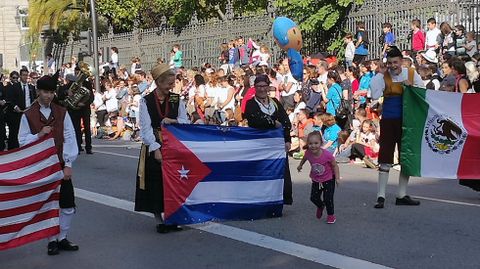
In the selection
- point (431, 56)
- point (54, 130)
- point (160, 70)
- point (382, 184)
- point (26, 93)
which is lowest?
point (382, 184)

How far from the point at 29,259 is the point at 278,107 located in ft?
11.2

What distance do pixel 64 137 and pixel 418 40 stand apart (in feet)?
41.7

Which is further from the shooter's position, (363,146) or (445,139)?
(363,146)

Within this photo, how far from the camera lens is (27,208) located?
268 inches

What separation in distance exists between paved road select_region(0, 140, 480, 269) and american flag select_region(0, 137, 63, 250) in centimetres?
44

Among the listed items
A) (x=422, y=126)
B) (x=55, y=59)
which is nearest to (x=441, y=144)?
(x=422, y=126)

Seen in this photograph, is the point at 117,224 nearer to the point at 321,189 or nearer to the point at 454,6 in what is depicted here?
the point at 321,189

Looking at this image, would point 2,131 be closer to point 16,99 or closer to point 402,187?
point 16,99

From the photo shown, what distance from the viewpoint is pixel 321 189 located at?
336 inches

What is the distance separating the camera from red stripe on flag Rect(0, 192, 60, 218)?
21.7ft

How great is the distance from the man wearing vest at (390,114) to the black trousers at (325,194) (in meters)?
1.07

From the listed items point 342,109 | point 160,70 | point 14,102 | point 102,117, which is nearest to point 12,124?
point 14,102

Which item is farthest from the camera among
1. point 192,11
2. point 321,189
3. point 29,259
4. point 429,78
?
point 192,11

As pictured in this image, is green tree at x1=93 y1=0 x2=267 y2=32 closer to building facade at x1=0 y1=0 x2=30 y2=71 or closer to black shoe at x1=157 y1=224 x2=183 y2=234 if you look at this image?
building facade at x1=0 y1=0 x2=30 y2=71
